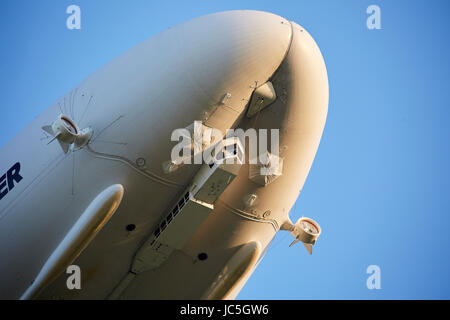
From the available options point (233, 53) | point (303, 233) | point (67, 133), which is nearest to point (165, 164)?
point (67, 133)

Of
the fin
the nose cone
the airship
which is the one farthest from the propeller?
the fin

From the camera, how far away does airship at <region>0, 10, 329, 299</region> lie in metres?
15.3

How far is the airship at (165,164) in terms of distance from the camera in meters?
15.3

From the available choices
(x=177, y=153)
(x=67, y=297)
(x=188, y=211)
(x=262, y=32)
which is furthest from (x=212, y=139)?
(x=67, y=297)

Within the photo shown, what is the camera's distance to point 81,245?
15289mm

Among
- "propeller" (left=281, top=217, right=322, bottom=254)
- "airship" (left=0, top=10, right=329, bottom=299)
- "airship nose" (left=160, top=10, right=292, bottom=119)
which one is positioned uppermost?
"airship nose" (left=160, top=10, right=292, bottom=119)

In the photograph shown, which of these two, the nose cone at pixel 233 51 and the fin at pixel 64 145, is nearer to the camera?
the nose cone at pixel 233 51

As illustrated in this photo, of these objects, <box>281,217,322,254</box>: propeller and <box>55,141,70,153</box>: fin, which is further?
<box>281,217,322,254</box>: propeller

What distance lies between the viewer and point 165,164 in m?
15.3

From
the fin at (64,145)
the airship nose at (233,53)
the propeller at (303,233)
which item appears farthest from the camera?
the propeller at (303,233)

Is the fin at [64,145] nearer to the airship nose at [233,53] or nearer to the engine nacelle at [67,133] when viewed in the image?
the engine nacelle at [67,133]

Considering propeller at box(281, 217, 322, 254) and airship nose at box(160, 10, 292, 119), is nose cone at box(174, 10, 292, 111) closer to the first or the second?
airship nose at box(160, 10, 292, 119)

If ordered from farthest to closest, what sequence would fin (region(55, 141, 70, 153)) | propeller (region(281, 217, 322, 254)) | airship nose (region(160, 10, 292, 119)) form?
propeller (region(281, 217, 322, 254)) < fin (region(55, 141, 70, 153)) < airship nose (region(160, 10, 292, 119))

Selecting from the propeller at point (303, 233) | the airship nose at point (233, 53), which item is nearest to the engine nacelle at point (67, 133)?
the airship nose at point (233, 53)
